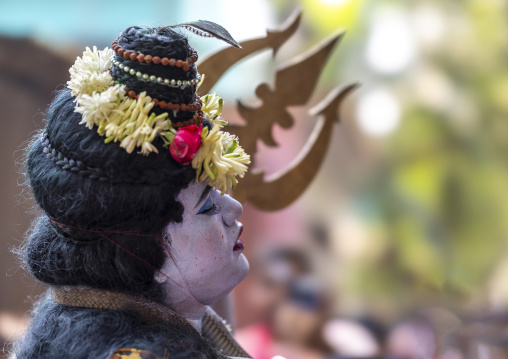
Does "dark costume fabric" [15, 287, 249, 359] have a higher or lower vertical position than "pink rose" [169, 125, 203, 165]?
lower

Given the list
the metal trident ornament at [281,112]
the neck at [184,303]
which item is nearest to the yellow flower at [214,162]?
the neck at [184,303]

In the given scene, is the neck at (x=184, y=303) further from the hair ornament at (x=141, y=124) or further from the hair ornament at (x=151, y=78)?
the hair ornament at (x=151, y=78)

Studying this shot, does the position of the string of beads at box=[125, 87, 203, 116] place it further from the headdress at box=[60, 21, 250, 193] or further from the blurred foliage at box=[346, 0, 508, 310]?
the blurred foliage at box=[346, 0, 508, 310]

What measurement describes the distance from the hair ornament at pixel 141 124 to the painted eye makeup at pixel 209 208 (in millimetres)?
29

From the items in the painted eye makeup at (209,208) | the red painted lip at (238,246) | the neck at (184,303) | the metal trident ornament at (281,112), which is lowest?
the neck at (184,303)

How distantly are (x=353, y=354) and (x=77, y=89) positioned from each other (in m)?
2.04

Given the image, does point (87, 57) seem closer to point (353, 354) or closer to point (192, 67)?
point (192, 67)

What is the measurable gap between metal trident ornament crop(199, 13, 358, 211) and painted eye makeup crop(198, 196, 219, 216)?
33 cm

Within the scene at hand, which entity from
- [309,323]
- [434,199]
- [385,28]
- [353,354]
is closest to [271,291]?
[309,323]

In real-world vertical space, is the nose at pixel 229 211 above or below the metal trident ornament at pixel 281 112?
below

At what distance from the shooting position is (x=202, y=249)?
2.87ft

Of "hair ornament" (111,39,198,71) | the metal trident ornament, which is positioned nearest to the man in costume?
"hair ornament" (111,39,198,71)

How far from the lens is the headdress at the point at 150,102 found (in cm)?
82

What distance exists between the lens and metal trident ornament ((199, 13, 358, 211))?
122 cm
